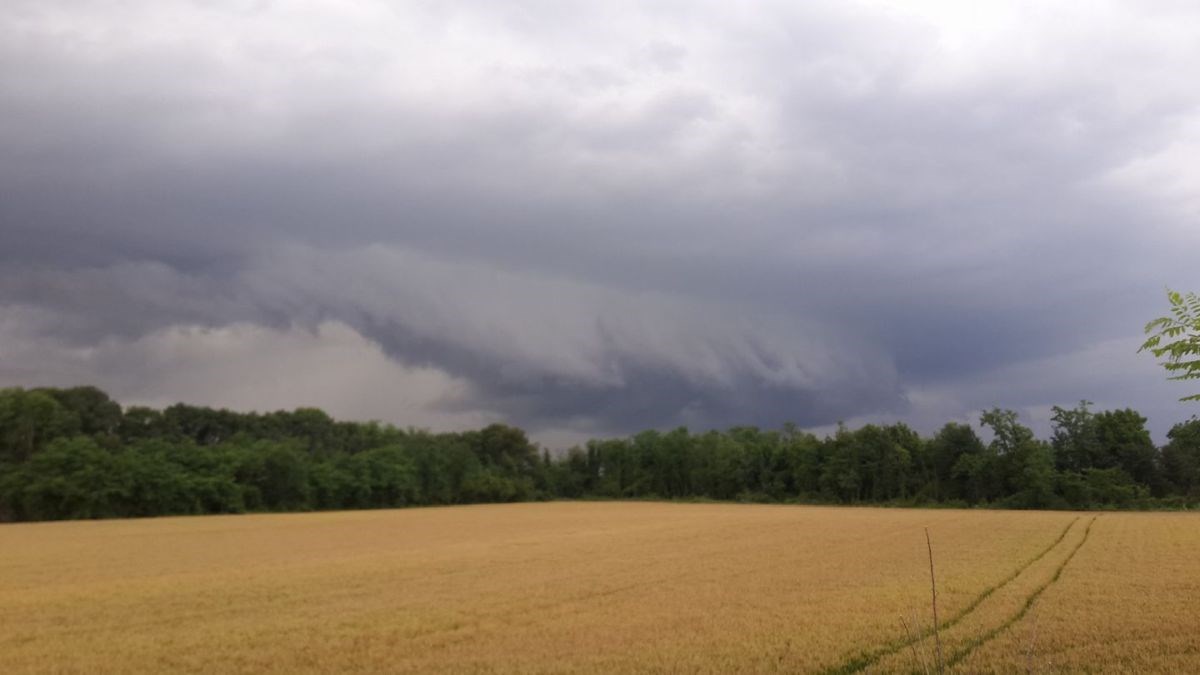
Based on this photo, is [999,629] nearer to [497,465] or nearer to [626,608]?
[626,608]

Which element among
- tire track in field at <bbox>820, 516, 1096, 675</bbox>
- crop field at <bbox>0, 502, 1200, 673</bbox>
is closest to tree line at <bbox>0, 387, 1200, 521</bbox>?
crop field at <bbox>0, 502, 1200, 673</bbox>

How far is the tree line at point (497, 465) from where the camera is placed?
331 ft

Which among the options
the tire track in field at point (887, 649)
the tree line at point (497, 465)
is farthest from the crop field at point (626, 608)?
the tree line at point (497, 465)

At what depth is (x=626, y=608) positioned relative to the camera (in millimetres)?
21844

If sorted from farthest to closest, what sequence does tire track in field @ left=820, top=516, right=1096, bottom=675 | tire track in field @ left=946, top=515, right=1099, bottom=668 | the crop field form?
the crop field, tire track in field @ left=946, top=515, right=1099, bottom=668, tire track in field @ left=820, top=516, right=1096, bottom=675

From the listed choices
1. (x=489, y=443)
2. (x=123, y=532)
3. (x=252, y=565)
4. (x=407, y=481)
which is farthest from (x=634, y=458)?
(x=252, y=565)

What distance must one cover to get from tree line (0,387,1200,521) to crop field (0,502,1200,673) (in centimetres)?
5610

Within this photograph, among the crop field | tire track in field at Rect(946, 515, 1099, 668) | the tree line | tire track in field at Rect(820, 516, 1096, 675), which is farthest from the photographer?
the tree line

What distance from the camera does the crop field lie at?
49.9ft

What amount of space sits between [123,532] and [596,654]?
69.0m

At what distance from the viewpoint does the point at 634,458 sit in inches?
6407

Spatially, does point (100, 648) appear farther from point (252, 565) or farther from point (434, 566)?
point (252, 565)

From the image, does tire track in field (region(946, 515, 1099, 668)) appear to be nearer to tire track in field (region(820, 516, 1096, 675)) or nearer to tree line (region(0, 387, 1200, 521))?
tire track in field (region(820, 516, 1096, 675))

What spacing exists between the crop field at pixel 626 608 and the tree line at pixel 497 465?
5610cm
